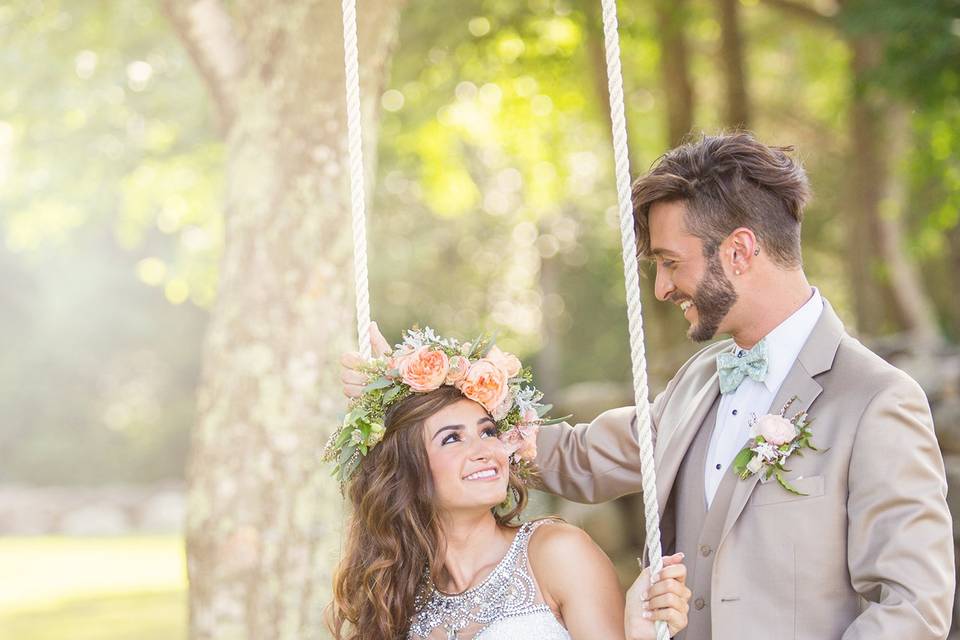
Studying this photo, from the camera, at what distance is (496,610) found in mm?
2842

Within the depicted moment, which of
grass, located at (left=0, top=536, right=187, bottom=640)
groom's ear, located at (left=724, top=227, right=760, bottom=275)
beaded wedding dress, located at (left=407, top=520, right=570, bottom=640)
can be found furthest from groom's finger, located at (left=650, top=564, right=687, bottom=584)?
grass, located at (left=0, top=536, right=187, bottom=640)

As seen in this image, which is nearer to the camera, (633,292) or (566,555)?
(633,292)

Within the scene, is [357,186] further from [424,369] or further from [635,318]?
[635,318]

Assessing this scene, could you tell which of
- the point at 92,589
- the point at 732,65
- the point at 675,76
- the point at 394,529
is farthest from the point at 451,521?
the point at 92,589

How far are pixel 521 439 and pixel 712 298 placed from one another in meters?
0.56

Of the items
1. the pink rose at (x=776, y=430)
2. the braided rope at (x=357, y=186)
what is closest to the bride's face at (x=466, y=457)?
the braided rope at (x=357, y=186)

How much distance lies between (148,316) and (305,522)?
57.9ft

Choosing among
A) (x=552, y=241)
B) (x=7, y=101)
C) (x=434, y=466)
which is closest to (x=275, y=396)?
(x=434, y=466)

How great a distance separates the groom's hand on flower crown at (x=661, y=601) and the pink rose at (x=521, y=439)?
1.51 ft

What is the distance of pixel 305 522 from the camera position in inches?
147

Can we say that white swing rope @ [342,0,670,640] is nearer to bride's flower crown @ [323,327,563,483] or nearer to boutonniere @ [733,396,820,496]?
boutonniere @ [733,396,820,496]

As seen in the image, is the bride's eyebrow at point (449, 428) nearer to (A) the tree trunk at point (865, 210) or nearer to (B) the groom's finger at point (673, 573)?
(B) the groom's finger at point (673, 573)

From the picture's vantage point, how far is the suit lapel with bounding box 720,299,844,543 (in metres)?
2.59

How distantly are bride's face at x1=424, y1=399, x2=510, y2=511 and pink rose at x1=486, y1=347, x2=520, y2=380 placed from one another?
11 cm
